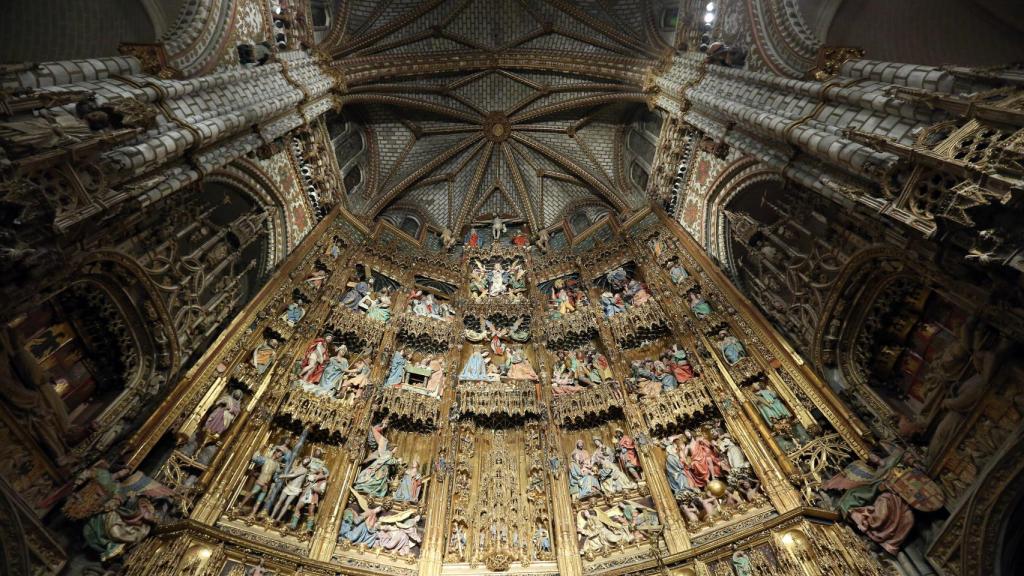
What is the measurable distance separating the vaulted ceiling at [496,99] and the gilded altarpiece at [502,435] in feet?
14.2

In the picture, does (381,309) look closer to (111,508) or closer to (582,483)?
(582,483)

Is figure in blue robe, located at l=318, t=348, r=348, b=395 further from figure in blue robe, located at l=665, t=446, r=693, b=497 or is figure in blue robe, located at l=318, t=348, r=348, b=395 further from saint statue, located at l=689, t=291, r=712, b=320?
saint statue, located at l=689, t=291, r=712, b=320

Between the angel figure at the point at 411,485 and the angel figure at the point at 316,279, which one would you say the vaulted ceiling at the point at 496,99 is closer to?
the angel figure at the point at 316,279

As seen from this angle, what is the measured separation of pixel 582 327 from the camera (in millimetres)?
11297

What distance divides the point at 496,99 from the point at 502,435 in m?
11.1

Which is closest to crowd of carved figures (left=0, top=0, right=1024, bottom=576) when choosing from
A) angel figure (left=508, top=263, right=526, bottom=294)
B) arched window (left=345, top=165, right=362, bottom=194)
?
angel figure (left=508, top=263, right=526, bottom=294)

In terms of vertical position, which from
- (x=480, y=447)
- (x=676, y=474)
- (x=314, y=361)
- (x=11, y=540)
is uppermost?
(x=314, y=361)

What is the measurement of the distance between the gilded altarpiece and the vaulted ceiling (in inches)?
171

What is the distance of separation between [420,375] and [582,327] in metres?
3.73

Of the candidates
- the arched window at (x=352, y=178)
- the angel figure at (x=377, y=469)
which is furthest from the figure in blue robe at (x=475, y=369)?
the arched window at (x=352, y=178)

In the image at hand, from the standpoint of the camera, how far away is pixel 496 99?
53.2 feet

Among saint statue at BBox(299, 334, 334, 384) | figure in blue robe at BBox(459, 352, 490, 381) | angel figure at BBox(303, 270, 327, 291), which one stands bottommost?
saint statue at BBox(299, 334, 334, 384)

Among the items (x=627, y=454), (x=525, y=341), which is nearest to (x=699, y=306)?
(x=627, y=454)

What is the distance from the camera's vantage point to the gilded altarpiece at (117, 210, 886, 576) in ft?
22.4
